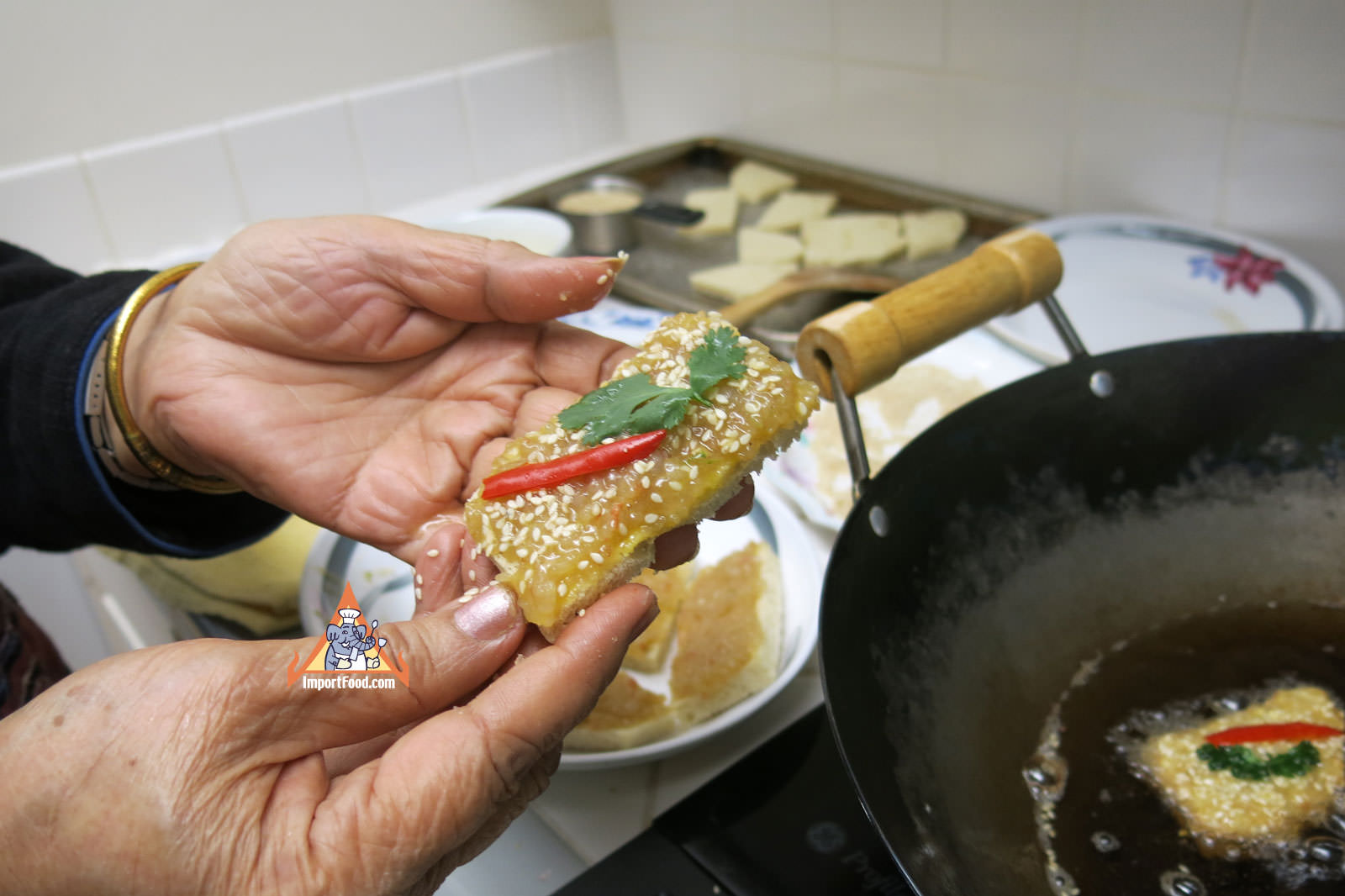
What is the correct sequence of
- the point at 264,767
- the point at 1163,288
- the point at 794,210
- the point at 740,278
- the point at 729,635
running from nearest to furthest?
the point at 264,767, the point at 729,635, the point at 1163,288, the point at 740,278, the point at 794,210

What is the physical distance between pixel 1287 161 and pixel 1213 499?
76 centimetres

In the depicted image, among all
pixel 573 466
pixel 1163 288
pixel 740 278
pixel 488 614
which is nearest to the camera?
pixel 488 614

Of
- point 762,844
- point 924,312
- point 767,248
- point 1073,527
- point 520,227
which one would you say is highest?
point 924,312

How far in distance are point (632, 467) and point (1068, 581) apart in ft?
1.96

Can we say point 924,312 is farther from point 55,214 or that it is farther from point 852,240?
point 55,214

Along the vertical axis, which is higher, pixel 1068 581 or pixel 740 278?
pixel 740 278

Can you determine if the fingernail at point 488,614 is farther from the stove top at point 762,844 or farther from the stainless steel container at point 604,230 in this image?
the stainless steel container at point 604,230

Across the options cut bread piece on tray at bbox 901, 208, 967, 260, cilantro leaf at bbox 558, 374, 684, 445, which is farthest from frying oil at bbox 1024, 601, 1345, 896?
cut bread piece on tray at bbox 901, 208, 967, 260

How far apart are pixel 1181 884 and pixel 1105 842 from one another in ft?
0.22

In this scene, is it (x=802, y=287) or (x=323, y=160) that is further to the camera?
(x=323, y=160)

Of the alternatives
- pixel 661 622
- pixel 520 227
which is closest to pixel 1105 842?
pixel 661 622

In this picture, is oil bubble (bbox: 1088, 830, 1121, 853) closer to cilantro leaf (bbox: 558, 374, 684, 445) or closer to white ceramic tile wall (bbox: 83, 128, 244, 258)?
cilantro leaf (bbox: 558, 374, 684, 445)

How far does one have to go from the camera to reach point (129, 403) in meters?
1.14

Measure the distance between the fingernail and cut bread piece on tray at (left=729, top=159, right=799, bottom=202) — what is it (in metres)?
1.71
